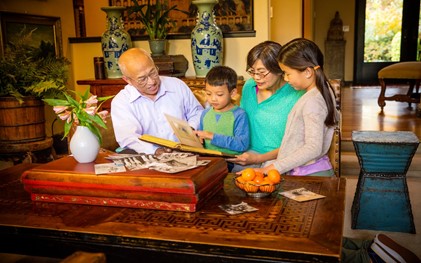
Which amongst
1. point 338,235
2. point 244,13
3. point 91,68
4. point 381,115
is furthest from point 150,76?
point 381,115

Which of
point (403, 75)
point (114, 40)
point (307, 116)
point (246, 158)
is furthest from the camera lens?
point (403, 75)

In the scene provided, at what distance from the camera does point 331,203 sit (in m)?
1.53

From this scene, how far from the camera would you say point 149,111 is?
106 inches

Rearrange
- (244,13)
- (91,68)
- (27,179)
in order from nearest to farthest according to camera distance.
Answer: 1. (27,179)
2. (244,13)
3. (91,68)

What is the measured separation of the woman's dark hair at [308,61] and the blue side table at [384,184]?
977 mm

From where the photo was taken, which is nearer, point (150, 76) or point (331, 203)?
point (331, 203)

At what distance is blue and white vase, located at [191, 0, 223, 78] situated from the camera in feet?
12.7

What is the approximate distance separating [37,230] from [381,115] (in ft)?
18.1

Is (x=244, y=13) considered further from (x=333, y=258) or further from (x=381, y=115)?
(x=333, y=258)

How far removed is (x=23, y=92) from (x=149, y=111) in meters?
1.58

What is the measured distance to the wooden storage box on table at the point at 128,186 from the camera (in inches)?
58.2

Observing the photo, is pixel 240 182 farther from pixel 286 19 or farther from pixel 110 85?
pixel 286 19

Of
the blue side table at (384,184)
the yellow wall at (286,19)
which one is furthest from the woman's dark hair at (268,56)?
the yellow wall at (286,19)

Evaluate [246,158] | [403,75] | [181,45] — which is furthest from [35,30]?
[403,75]
